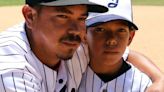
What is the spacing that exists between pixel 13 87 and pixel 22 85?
43 mm

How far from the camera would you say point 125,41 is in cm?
221

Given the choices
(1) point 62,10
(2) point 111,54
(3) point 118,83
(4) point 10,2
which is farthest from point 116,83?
(4) point 10,2

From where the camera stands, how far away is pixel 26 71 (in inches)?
70.0

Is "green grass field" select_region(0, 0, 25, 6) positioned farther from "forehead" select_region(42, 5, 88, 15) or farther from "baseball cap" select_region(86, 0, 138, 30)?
"forehead" select_region(42, 5, 88, 15)

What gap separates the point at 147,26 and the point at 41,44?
9370 mm

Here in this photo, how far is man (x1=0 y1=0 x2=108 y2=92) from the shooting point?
68.9 inches

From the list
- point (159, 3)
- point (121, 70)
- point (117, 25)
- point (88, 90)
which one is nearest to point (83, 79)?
point (88, 90)

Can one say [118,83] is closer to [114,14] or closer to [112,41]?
[112,41]

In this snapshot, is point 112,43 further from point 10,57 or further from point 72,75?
point 10,57

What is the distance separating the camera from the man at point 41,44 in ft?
Result: 5.74

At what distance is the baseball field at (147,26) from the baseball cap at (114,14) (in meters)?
4.36

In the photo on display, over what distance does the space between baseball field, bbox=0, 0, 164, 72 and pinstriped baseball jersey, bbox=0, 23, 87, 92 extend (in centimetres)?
454

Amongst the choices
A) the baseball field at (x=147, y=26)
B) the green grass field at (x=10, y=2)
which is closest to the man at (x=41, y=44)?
the baseball field at (x=147, y=26)

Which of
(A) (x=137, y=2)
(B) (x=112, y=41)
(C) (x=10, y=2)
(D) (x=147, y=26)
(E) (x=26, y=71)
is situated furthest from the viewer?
(C) (x=10, y=2)
